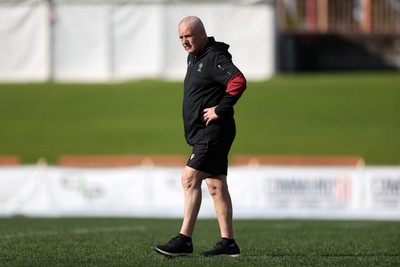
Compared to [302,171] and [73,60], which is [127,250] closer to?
[302,171]

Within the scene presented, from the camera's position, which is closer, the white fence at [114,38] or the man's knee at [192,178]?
the man's knee at [192,178]

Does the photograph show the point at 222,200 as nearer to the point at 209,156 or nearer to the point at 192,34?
the point at 209,156

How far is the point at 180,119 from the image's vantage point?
32562 mm

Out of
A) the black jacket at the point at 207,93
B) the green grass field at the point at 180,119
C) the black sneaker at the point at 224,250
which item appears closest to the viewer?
the black jacket at the point at 207,93

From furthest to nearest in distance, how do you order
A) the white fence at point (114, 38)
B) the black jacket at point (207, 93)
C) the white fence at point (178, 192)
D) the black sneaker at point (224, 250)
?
the white fence at point (114, 38) < the white fence at point (178, 192) < the black sneaker at point (224, 250) < the black jacket at point (207, 93)

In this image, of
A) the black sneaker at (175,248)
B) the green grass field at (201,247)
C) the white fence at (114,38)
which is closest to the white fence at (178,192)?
the green grass field at (201,247)

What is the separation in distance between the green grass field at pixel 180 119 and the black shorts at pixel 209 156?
20.3 metres

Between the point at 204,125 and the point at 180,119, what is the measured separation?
23.7 m

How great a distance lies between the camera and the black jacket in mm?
8844

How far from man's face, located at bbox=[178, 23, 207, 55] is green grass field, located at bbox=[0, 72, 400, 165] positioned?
67.1ft

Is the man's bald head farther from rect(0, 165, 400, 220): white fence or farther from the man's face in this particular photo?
rect(0, 165, 400, 220): white fence

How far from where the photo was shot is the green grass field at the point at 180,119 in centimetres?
3042

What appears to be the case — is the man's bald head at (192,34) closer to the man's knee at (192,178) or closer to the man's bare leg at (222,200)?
the man's knee at (192,178)

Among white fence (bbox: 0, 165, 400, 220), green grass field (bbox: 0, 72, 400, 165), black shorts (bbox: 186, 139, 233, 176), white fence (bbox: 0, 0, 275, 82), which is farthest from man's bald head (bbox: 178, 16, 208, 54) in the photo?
white fence (bbox: 0, 0, 275, 82)
